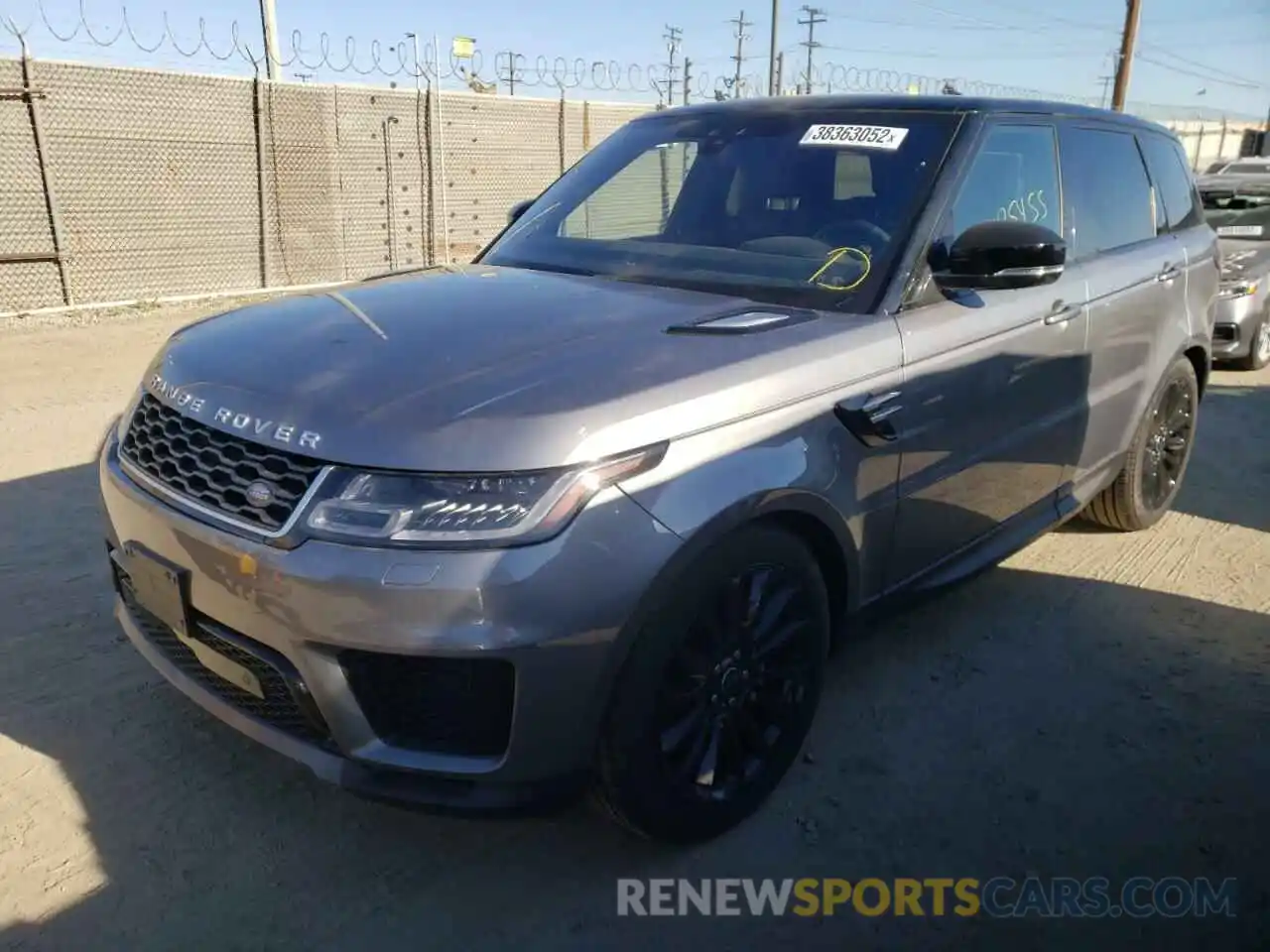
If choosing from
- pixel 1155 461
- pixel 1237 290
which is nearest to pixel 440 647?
pixel 1155 461

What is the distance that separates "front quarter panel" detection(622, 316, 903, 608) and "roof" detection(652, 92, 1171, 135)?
1008mm

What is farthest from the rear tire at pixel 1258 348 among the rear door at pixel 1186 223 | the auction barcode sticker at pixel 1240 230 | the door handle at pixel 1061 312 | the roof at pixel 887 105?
the door handle at pixel 1061 312

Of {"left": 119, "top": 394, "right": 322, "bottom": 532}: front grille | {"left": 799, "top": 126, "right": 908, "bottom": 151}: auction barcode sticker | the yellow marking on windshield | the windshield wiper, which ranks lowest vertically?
{"left": 119, "top": 394, "right": 322, "bottom": 532}: front grille

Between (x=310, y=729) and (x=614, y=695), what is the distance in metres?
0.70

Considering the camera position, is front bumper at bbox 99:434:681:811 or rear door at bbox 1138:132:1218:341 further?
rear door at bbox 1138:132:1218:341

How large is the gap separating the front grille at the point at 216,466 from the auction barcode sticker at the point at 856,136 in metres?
2.14

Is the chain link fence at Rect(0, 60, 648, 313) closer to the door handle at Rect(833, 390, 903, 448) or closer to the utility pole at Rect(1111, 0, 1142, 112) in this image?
the door handle at Rect(833, 390, 903, 448)

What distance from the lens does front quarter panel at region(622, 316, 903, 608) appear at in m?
2.32

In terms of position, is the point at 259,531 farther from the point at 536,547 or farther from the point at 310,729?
the point at 536,547

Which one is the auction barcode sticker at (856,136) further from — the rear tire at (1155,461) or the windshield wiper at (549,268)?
the rear tire at (1155,461)

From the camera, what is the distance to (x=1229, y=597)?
14.3 feet

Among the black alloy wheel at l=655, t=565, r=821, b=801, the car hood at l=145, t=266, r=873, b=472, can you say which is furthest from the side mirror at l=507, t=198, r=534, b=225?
the black alloy wheel at l=655, t=565, r=821, b=801

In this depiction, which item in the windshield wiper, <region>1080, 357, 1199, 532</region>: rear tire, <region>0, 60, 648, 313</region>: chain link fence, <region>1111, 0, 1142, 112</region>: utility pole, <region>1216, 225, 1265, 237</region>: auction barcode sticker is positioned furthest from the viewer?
<region>1111, 0, 1142, 112</region>: utility pole

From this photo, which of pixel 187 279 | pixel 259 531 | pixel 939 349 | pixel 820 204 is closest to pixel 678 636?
pixel 259 531
